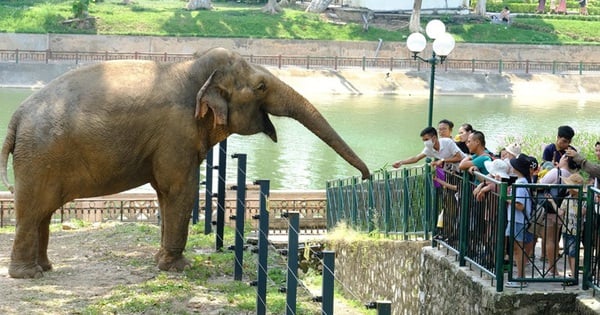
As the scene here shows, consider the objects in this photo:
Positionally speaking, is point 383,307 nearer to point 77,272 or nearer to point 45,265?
point 77,272

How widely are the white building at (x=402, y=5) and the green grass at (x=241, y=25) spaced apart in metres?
2.00

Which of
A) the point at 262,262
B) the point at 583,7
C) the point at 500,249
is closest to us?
the point at 262,262

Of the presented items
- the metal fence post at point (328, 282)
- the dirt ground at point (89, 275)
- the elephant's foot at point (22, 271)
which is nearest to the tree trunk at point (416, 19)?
the dirt ground at point (89, 275)

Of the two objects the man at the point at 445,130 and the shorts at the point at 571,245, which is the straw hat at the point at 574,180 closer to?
the shorts at the point at 571,245

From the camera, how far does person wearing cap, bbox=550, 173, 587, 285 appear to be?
10.8 m

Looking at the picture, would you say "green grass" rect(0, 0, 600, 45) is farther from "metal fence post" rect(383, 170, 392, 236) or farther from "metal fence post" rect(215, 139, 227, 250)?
"metal fence post" rect(215, 139, 227, 250)

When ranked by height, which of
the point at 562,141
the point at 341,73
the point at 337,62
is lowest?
the point at 341,73

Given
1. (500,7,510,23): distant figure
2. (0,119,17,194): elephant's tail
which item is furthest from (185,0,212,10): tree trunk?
(0,119,17,194): elephant's tail

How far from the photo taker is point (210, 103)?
1237cm

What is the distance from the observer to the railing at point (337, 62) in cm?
5342

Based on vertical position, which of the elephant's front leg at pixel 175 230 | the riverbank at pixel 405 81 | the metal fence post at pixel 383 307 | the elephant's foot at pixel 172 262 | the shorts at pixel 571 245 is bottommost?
the riverbank at pixel 405 81

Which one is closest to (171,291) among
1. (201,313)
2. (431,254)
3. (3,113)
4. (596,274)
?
(201,313)

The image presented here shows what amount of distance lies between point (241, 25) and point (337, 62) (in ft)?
20.7

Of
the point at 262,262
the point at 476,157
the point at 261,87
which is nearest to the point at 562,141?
the point at 476,157
